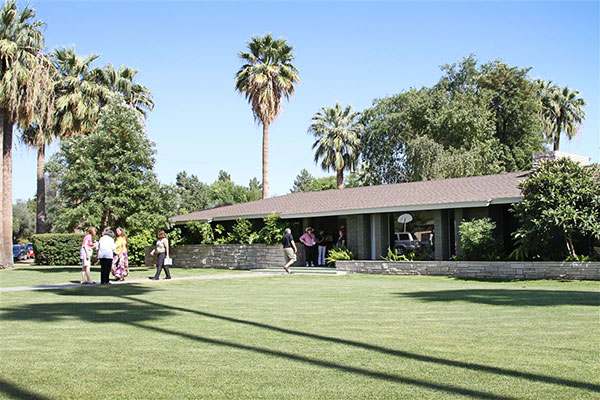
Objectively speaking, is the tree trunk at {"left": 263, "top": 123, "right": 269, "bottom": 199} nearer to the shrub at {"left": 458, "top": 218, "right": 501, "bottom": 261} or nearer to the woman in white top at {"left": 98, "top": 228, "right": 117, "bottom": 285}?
the shrub at {"left": 458, "top": 218, "right": 501, "bottom": 261}

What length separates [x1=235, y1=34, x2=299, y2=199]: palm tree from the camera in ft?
121

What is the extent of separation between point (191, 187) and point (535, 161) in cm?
6654

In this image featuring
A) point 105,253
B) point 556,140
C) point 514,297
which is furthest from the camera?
point 556,140

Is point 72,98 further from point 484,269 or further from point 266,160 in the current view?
point 484,269

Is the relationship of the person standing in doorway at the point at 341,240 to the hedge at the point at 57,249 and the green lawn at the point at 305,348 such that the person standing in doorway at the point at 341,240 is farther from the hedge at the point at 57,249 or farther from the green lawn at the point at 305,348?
the hedge at the point at 57,249

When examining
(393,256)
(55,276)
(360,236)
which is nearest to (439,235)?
(393,256)

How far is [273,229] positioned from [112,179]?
762 centimetres

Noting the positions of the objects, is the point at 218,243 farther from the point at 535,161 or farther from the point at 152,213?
the point at 535,161

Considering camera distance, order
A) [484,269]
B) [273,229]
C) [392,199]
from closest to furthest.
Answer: [484,269] → [392,199] → [273,229]

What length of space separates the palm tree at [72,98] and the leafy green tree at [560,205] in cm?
2528

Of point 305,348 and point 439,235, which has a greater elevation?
point 439,235

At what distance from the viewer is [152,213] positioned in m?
25.9

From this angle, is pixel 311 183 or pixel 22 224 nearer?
pixel 22 224

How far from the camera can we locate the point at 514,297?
1210cm
